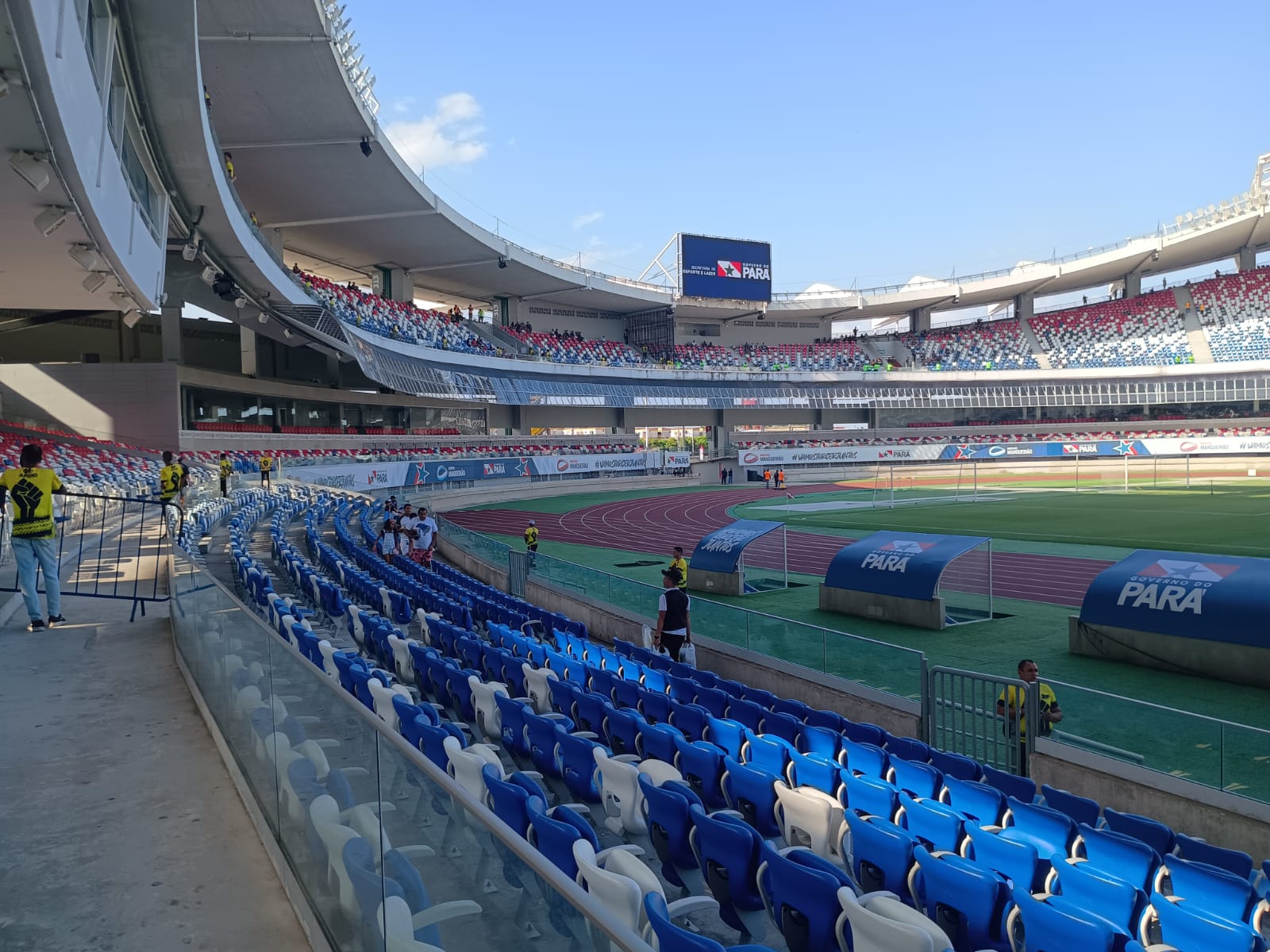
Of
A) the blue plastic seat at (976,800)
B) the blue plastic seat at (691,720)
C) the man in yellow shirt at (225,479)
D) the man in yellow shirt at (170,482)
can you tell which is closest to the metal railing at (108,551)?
the man in yellow shirt at (170,482)

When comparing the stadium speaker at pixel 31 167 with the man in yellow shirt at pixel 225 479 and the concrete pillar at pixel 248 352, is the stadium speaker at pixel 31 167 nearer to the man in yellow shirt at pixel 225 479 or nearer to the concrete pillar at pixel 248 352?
the man in yellow shirt at pixel 225 479

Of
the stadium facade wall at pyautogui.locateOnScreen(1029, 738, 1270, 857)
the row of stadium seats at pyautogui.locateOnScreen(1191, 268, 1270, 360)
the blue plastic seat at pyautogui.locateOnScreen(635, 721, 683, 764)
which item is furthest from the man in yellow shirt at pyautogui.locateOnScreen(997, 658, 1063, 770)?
the row of stadium seats at pyautogui.locateOnScreen(1191, 268, 1270, 360)

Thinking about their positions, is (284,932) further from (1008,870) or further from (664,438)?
(664,438)

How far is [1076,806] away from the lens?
6.11 metres

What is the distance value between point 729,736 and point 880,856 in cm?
225

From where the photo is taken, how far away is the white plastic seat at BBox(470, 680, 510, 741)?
736 centimetres

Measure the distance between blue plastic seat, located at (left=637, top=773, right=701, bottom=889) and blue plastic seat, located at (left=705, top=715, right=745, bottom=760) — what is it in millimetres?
1575

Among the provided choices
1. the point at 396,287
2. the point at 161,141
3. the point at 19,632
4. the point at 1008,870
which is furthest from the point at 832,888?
the point at 396,287

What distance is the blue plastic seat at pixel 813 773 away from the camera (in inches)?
237

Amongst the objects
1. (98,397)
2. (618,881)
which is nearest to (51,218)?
(618,881)

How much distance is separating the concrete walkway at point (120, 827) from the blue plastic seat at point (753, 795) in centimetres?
296

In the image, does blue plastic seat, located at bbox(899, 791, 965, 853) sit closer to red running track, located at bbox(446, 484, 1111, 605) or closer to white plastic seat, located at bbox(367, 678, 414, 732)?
white plastic seat, located at bbox(367, 678, 414, 732)

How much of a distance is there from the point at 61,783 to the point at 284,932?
2.43 m

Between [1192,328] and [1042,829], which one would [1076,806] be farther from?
[1192,328]
